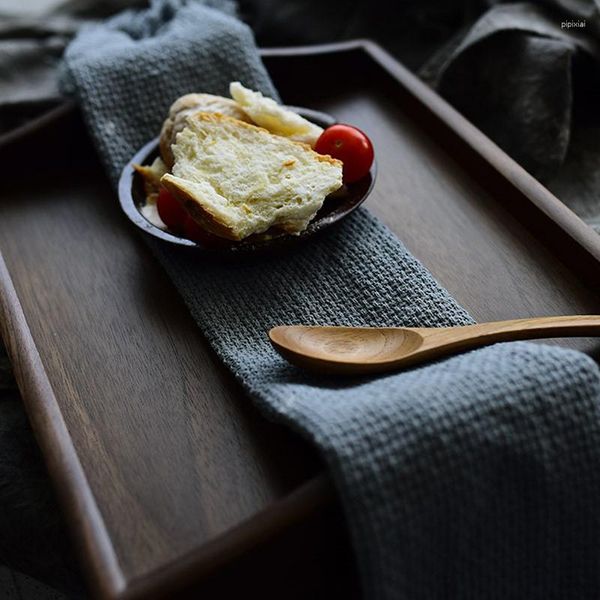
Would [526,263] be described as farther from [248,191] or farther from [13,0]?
[13,0]

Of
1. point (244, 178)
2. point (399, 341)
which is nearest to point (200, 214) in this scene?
point (244, 178)

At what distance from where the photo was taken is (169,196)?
0.71 meters

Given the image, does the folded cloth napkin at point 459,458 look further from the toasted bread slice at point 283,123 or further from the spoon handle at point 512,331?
the toasted bread slice at point 283,123

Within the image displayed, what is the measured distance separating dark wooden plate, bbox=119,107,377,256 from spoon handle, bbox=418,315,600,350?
143mm

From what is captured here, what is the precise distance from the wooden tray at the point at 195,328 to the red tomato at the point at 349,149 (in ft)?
0.19

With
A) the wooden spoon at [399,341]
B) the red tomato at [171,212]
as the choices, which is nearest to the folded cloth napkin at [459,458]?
the wooden spoon at [399,341]

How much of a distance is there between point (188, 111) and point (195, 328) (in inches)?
8.0

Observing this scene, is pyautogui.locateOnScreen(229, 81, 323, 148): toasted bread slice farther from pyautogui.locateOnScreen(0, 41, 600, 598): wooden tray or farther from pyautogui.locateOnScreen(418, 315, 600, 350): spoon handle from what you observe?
pyautogui.locateOnScreen(418, 315, 600, 350): spoon handle

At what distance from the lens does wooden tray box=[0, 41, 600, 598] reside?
1.67 ft

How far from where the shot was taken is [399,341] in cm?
59

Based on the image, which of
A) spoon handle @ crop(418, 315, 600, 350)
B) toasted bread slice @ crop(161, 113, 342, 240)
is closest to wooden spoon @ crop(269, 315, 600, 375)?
spoon handle @ crop(418, 315, 600, 350)

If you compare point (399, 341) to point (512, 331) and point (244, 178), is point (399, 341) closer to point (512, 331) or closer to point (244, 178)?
point (512, 331)

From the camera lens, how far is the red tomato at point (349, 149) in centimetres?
72

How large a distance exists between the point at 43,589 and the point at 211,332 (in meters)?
0.27
